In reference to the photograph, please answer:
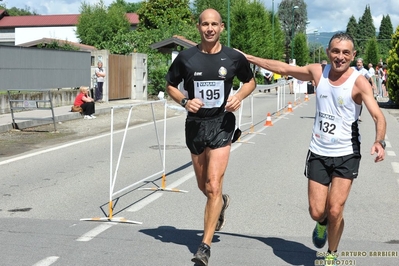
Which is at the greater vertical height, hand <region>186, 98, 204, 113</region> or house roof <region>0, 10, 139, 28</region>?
house roof <region>0, 10, 139, 28</region>

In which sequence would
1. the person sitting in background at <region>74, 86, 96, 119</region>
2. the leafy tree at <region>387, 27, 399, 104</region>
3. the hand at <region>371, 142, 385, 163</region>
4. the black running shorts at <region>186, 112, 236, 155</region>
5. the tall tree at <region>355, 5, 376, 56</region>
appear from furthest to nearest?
the tall tree at <region>355, 5, 376, 56</region>, the leafy tree at <region>387, 27, 399, 104</region>, the person sitting in background at <region>74, 86, 96, 119</region>, the black running shorts at <region>186, 112, 236, 155</region>, the hand at <region>371, 142, 385, 163</region>

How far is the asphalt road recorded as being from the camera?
6.03 meters

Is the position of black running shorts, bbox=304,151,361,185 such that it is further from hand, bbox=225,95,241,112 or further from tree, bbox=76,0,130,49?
tree, bbox=76,0,130,49

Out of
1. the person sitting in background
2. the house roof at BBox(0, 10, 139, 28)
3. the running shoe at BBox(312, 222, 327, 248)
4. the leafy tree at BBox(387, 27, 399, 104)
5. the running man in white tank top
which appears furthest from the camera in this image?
the house roof at BBox(0, 10, 139, 28)

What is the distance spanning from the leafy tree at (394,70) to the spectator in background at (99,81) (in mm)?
12606

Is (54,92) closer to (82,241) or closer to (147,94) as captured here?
(147,94)

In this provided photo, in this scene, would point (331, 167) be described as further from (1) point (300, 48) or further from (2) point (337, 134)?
(1) point (300, 48)

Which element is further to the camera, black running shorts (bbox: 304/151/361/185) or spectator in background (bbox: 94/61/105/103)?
spectator in background (bbox: 94/61/105/103)

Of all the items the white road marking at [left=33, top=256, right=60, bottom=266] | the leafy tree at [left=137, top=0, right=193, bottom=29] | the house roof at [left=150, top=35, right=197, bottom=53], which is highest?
the leafy tree at [left=137, top=0, right=193, bottom=29]

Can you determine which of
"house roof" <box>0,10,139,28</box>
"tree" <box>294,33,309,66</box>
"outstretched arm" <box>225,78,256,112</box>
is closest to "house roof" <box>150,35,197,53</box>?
"outstretched arm" <box>225,78,256,112</box>

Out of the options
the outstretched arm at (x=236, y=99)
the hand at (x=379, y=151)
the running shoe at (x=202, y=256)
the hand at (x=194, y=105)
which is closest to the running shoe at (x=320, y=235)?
the hand at (x=379, y=151)

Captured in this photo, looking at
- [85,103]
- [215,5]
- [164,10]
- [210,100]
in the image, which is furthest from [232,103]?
[164,10]

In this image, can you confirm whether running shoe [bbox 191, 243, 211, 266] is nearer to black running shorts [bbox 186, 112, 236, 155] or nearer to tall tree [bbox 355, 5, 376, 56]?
black running shorts [bbox 186, 112, 236, 155]

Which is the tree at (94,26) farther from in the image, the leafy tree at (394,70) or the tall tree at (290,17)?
the tall tree at (290,17)
